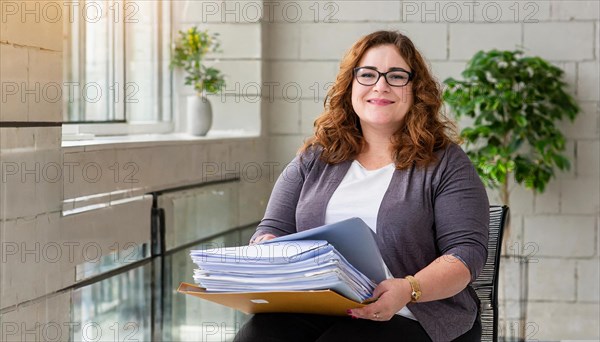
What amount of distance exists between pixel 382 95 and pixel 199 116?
1.76 meters

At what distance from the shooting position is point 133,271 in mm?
2758

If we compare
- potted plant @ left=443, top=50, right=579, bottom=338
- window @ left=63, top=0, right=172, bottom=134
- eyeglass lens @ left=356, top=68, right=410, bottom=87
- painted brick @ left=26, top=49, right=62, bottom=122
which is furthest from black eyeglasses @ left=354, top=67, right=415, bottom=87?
potted plant @ left=443, top=50, right=579, bottom=338

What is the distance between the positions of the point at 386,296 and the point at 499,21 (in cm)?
255

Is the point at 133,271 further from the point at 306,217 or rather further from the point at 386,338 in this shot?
the point at 386,338

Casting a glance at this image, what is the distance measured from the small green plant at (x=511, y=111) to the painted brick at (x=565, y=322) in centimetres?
61

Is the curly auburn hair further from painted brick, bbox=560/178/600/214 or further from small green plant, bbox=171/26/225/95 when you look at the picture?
painted brick, bbox=560/178/600/214

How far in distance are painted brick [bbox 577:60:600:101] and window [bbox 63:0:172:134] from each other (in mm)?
1774

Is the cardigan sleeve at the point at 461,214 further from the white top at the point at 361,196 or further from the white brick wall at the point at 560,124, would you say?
the white brick wall at the point at 560,124

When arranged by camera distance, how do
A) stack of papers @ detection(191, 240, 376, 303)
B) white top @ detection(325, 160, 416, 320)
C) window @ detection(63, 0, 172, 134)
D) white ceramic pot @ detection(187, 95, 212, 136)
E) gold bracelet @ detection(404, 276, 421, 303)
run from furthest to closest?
1. white ceramic pot @ detection(187, 95, 212, 136)
2. window @ detection(63, 0, 172, 134)
3. white top @ detection(325, 160, 416, 320)
4. gold bracelet @ detection(404, 276, 421, 303)
5. stack of papers @ detection(191, 240, 376, 303)

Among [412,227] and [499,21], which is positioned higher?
[499,21]

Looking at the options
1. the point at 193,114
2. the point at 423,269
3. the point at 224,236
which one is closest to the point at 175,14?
the point at 193,114

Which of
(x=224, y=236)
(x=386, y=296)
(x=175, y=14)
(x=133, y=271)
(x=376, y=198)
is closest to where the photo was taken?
(x=386, y=296)

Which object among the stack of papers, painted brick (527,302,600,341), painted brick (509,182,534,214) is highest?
the stack of papers

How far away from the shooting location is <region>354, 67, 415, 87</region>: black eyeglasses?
6.54ft
